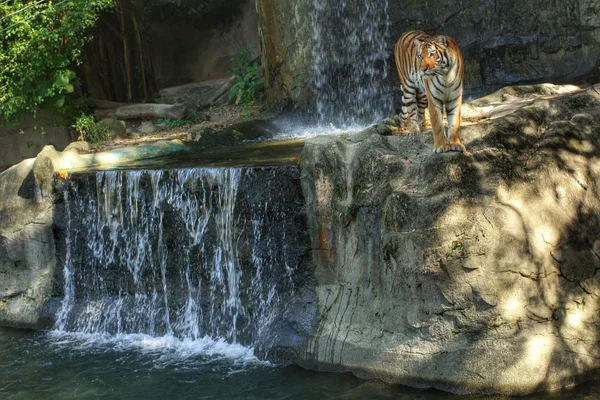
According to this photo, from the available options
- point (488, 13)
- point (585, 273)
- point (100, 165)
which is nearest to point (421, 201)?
point (585, 273)

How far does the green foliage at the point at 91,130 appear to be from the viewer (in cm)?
1155

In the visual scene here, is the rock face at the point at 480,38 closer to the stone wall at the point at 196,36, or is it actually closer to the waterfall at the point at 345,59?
the waterfall at the point at 345,59

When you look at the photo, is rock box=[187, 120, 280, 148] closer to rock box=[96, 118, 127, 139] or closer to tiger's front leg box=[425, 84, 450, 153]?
rock box=[96, 118, 127, 139]

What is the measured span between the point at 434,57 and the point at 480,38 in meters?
5.65

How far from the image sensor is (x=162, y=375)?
6.51 metres

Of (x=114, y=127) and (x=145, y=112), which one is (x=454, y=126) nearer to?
(x=114, y=127)

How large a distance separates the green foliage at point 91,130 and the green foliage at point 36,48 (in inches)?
21.2

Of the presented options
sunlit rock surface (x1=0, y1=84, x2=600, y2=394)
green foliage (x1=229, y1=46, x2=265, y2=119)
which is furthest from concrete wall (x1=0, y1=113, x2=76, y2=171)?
sunlit rock surface (x1=0, y1=84, x2=600, y2=394)

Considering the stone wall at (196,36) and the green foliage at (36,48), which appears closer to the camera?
the green foliage at (36,48)

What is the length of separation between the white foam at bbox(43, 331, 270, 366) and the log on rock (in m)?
5.42

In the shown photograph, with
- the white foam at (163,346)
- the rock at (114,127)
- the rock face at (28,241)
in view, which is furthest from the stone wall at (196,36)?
the white foam at (163,346)

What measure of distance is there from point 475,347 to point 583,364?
2.46 feet

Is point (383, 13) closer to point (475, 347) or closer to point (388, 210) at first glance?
point (388, 210)

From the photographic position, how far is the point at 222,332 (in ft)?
23.6
